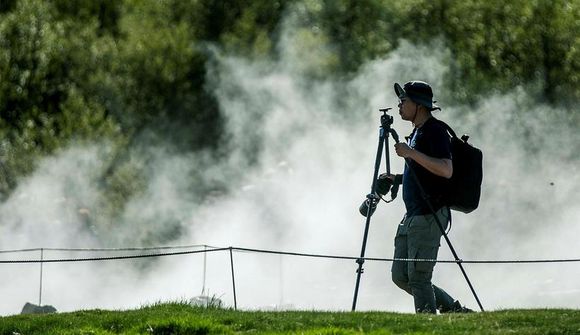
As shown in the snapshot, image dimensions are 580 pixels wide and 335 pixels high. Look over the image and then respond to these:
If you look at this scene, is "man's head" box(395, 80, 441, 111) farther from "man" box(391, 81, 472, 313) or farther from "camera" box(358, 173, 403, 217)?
"camera" box(358, 173, 403, 217)

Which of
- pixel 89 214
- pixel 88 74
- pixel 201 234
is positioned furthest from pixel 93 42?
pixel 201 234

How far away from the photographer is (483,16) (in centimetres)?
3581

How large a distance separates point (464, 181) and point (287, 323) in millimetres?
1849

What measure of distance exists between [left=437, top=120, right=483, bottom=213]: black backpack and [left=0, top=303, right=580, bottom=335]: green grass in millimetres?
914

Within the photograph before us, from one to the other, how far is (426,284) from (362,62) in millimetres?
26368

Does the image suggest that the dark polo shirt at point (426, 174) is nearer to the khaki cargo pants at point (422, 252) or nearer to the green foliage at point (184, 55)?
the khaki cargo pants at point (422, 252)

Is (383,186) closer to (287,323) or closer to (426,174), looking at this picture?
(426,174)

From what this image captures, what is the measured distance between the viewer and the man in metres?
10.4

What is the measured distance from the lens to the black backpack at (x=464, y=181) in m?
10.5

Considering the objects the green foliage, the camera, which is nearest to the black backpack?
the camera

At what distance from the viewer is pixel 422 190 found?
10461 millimetres

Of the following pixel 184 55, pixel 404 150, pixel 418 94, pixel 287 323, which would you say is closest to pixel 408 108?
pixel 418 94

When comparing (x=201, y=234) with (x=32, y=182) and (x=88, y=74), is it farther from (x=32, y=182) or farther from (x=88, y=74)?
(x=88, y=74)

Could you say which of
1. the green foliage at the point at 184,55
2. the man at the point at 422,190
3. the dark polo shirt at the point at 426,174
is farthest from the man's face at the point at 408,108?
the green foliage at the point at 184,55
